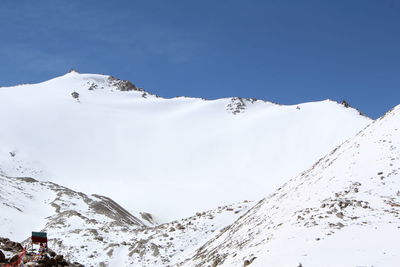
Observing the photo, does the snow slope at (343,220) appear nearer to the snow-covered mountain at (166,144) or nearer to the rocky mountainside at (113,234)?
the rocky mountainside at (113,234)

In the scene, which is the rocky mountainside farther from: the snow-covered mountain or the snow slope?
the snow-covered mountain

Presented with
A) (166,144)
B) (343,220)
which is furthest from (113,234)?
(166,144)

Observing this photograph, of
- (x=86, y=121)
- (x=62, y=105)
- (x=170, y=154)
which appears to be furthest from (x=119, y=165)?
(x=62, y=105)

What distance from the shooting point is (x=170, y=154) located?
101 metres

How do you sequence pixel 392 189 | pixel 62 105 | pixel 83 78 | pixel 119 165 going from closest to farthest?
1. pixel 392 189
2. pixel 119 165
3. pixel 62 105
4. pixel 83 78

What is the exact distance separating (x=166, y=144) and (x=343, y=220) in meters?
93.4

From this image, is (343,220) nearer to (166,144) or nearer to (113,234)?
(113,234)

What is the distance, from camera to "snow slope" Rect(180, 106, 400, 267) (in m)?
11.5

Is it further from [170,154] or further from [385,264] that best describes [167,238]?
[170,154]

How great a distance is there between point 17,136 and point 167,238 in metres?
79.9

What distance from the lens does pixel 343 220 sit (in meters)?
14.2

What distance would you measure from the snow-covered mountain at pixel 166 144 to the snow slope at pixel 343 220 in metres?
42.9

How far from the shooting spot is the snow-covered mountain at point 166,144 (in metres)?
77.6

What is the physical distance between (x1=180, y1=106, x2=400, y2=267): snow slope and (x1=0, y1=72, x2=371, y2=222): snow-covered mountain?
42905 mm
